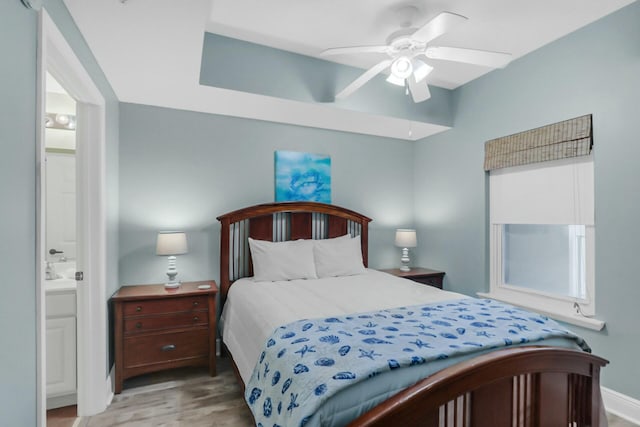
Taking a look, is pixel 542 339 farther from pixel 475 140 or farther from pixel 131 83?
pixel 131 83

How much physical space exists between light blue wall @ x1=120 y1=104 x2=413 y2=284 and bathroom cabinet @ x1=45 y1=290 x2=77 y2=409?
749mm

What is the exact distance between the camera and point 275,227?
3.50 meters

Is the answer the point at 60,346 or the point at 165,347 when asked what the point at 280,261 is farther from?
the point at 60,346

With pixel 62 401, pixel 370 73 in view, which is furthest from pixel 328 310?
pixel 62 401

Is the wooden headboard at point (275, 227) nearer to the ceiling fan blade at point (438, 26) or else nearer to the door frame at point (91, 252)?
the door frame at point (91, 252)

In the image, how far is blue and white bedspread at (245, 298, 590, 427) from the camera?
123 cm

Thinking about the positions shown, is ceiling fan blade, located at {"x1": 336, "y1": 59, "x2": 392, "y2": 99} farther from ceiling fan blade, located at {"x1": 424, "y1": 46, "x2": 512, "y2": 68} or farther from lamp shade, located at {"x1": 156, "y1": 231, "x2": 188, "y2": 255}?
lamp shade, located at {"x1": 156, "y1": 231, "x2": 188, "y2": 255}

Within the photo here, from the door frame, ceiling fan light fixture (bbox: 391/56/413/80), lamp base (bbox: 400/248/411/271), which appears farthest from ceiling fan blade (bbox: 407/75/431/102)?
the door frame

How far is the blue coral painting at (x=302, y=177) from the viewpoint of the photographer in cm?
359

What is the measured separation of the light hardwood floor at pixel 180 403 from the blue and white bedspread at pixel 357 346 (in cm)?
79

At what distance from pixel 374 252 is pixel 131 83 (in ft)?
9.97

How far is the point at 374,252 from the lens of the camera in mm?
4090
